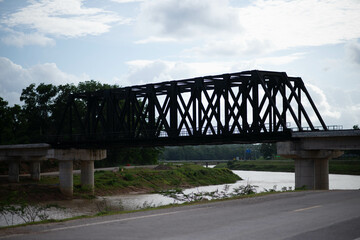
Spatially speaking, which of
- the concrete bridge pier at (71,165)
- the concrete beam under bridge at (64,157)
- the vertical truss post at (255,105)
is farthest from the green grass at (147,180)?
the vertical truss post at (255,105)

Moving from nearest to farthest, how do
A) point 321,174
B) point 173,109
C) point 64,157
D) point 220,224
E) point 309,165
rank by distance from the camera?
1. point 220,224
2. point 309,165
3. point 321,174
4. point 173,109
5. point 64,157

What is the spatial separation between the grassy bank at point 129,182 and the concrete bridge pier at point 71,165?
3.61 ft

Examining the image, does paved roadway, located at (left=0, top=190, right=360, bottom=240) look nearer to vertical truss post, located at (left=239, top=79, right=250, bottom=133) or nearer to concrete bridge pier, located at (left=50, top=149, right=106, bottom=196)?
vertical truss post, located at (left=239, top=79, right=250, bottom=133)

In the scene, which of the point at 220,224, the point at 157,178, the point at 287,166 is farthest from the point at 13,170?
the point at 287,166

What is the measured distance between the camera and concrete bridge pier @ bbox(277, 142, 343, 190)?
40.4 metres

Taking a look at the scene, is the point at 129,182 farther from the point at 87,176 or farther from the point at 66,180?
the point at 66,180

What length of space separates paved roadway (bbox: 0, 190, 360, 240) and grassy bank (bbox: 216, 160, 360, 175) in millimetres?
98778

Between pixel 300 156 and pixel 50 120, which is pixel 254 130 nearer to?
pixel 300 156

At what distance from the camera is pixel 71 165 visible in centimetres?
5884

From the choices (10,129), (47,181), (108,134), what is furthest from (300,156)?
(10,129)

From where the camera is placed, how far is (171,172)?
84.2 m

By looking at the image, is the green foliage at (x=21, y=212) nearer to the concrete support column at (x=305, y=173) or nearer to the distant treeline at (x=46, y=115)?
the concrete support column at (x=305, y=173)

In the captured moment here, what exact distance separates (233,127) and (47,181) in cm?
3444

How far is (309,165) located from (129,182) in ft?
116
